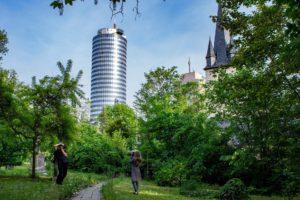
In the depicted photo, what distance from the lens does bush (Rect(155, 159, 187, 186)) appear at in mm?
23859

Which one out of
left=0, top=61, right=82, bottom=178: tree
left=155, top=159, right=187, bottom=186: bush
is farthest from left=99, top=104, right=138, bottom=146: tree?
left=0, top=61, right=82, bottom=178: tree

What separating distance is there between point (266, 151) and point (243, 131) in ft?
6.33

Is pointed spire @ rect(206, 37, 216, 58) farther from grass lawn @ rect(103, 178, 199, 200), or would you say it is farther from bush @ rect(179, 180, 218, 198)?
grass lawn @ rect(103, 178, 199, 200)

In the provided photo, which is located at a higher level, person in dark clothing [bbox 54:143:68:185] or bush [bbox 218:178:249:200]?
person in dark clothing [bbox 54:143:68:185]

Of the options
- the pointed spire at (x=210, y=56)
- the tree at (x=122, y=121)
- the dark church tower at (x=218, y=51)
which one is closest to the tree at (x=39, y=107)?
the tree at (x=122, y=121)

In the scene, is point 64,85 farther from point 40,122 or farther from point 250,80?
point 250,80

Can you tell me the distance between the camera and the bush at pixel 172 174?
2386 cm

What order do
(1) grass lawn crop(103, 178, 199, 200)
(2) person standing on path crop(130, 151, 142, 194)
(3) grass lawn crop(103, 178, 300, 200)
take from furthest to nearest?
(2) person standing on path crop(130, 151, 142, 194)
(3) grass lawn crop(103, 178, 300, 200)
(1) grass lawn crop(103, 178, 199, 200)

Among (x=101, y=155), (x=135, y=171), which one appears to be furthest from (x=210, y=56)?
(x=135, y=171)

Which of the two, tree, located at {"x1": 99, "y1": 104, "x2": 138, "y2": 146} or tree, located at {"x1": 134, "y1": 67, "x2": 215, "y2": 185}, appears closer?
tree, located at {"x1": 134, "y1": 67, "x2": 215, "y2": 185}

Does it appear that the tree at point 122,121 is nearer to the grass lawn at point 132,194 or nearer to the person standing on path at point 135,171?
the grass lawn at point 132,194

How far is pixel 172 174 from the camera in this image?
23.9 meters

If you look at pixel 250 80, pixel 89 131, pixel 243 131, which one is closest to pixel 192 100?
pixel 89 131

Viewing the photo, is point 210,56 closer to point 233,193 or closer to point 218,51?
point 218,51
